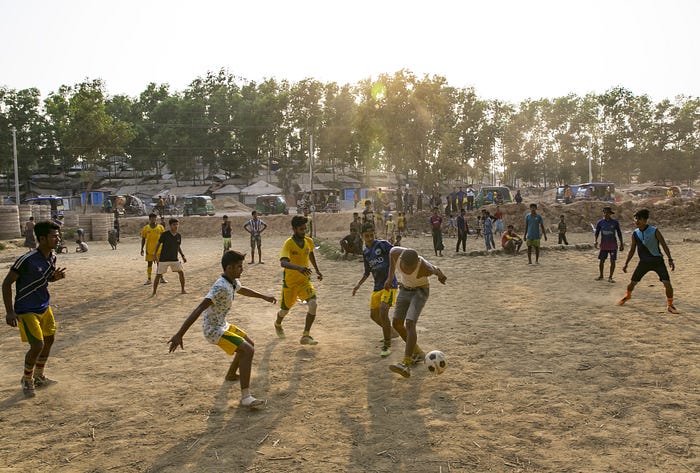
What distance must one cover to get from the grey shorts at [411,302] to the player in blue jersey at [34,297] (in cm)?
399

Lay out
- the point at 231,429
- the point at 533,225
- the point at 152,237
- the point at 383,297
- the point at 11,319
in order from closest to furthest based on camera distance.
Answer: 1. the point at 231,429
2. the point at 11,319
3. the point at 383,297
4. the point at 152,237
5. the point at 533,225

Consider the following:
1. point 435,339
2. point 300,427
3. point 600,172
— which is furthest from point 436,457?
point 600,172

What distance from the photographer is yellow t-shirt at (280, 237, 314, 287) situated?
8.26 meters

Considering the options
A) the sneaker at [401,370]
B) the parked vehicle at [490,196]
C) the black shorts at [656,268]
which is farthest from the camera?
the parked vehicle at [490,196]

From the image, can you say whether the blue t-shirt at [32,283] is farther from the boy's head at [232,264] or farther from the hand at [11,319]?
the boy's head at [232,264]

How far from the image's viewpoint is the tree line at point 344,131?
1706 inches

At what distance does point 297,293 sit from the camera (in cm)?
838

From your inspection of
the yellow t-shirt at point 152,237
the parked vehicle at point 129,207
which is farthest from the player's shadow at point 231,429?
the parked vehicle at point 129,207

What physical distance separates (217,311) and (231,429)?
1.18m

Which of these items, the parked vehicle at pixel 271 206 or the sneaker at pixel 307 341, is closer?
the sneaker at pixel 307 341

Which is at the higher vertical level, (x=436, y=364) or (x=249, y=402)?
(x=436, y=364)

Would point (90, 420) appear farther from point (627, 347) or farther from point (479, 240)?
point (479, 240)

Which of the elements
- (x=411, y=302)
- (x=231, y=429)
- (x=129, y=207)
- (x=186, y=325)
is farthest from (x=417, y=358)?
(x=129, y=207)

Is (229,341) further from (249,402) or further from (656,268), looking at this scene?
(656,268)
